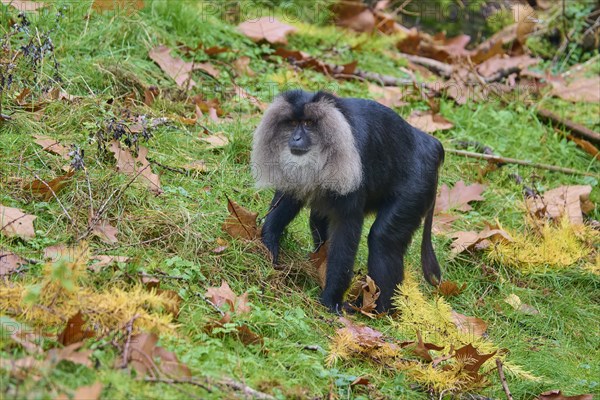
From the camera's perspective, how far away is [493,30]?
8945mm

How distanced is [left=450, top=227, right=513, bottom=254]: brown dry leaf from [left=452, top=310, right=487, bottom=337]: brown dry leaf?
896 mm

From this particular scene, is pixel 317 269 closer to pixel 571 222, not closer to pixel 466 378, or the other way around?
pixel 466 378

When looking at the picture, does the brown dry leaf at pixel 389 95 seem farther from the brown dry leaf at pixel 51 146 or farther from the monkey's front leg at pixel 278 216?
the brown dry leaf at pixel 51 146

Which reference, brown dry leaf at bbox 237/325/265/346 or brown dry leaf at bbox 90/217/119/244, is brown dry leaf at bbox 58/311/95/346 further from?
brown dry leaf at bbox 90/217/119/244

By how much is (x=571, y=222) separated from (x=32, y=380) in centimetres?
399

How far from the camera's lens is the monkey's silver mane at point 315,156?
4.00m

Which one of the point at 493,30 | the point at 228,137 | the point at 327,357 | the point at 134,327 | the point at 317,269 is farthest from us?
the point at 493,30

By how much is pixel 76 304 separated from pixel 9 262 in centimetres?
51

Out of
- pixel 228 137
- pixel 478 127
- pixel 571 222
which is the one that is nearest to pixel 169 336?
pixel 228 137

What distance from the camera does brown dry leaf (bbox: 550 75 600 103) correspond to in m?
7.14

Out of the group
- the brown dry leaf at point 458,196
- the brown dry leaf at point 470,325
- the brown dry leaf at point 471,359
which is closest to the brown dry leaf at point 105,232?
the brown dry leaf at point 471,359

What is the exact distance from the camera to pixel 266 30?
685 centimetres

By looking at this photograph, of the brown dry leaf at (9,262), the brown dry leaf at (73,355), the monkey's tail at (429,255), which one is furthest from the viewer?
the monkey's tail at (429,255)

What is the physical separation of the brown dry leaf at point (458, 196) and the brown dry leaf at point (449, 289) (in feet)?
3.10
